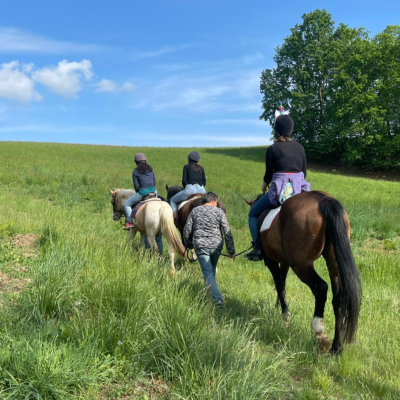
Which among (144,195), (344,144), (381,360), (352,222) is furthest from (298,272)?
(344,144)

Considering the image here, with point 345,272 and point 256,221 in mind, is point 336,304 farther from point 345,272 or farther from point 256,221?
point 256,221

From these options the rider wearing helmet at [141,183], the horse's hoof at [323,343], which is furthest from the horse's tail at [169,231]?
the horse's hoof at [323,343]

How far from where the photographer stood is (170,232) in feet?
25.3

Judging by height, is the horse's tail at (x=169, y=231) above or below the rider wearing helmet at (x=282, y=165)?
below

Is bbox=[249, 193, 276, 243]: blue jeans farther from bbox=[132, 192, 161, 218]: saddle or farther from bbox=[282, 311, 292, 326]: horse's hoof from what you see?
bbox=[132, 192, 161, 218]: saddle

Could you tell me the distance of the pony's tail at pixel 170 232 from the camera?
25.3 ft

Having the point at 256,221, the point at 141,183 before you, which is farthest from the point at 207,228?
the point at 141,183

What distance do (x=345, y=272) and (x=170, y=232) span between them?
4296 millimetres

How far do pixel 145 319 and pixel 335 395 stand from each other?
6.30 feet

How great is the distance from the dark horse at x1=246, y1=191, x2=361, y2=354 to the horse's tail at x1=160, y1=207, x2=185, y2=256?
3181mm

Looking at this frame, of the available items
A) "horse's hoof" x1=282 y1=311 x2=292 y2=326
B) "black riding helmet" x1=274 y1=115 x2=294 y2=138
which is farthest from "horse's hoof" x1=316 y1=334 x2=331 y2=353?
"black riding helmet" x1=274 y1=115 x2=294 y2=138

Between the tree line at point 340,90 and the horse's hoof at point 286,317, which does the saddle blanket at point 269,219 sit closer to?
the horse's hoof at point 286,317

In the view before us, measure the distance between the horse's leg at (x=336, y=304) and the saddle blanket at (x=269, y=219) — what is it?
892 millimetres

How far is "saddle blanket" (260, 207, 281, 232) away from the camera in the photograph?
509 centimetres
